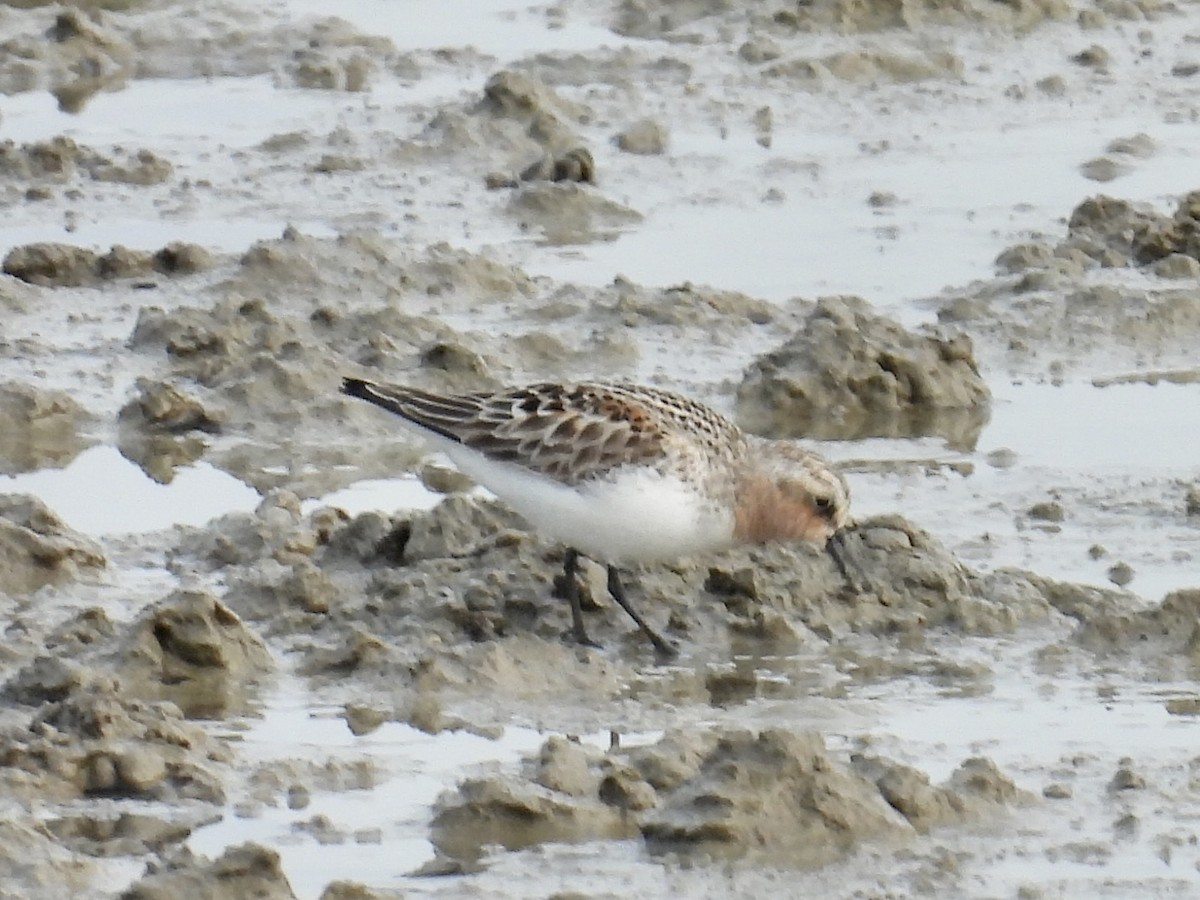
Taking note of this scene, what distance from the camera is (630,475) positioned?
862cm

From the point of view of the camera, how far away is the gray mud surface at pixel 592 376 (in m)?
7.11

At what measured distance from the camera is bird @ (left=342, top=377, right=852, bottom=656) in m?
8.63

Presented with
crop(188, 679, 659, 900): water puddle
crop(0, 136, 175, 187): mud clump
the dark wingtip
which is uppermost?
the dark wingtip

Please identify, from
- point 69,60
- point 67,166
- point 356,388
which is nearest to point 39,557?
point 356,388

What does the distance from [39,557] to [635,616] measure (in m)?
1.97

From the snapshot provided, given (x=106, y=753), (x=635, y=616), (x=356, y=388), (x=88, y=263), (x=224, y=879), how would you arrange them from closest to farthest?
(x=224, y=879) → (x=106, y=753) → (x=635, y=616) → (x=356, y=388) → (x=88, y=263)

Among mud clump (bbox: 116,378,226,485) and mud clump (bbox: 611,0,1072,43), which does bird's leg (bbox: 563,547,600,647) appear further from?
mud clump (bbox: 611,0,1072,43)

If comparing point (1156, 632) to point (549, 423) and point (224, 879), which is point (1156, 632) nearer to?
point (549, 423)

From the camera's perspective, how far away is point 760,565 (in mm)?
9102

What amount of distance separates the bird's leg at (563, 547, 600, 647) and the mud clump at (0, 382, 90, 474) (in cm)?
240

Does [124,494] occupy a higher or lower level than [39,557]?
lower

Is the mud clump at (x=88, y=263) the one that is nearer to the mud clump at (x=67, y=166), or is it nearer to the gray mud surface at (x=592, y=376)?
the gray mud surface at (x=592, y=376)

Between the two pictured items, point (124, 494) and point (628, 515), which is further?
point (124, 494)

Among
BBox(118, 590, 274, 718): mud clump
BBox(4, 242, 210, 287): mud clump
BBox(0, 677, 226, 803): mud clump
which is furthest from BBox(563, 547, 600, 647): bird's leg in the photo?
BBox(4, 242, 210, 287): mud clump
